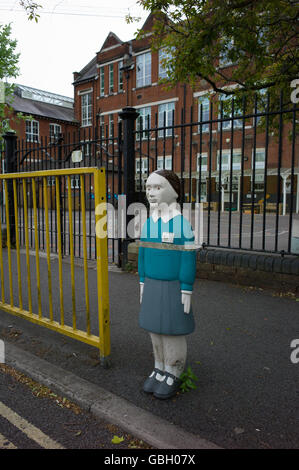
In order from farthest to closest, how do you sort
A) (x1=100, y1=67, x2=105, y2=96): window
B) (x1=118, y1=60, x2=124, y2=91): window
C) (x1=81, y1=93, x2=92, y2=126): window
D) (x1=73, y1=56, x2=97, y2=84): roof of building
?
(x1=81, y1=93, x2=92, y2=126): window → (x1=73, y1=56, x2=97, y2=84): roof of building → (x1=100, y1=67, x2=105, y2=96): window → (x1=118, y1=60, x2=124, y2=91): window

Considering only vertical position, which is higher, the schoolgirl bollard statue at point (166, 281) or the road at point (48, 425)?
the schoolgirl bollard statue at point (166, 281)


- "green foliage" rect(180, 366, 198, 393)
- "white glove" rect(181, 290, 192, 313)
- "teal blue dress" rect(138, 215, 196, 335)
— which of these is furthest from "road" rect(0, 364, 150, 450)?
"white glove" rect(181, 290, 192, 313)

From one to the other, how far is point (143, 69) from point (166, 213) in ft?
99.0

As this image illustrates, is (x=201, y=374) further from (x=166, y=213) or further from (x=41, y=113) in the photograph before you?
(x=41, y=113)

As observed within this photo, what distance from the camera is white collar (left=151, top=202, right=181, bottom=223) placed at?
2424 mm

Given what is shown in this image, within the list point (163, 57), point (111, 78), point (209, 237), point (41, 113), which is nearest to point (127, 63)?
point (111, 78)

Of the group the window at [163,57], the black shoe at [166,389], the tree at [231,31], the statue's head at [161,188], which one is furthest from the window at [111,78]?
the black shoe at [166,389]

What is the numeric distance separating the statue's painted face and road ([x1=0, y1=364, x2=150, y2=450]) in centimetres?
150

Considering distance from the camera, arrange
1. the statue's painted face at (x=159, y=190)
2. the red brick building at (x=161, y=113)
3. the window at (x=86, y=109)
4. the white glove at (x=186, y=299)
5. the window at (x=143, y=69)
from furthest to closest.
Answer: the window at (x=86, y=109) → the window at (x=143, y=69) → the red brick building at (x=161, y=113) → the statue's painted face at (x=159, y=190) → the white glove at (x=186, y=299)

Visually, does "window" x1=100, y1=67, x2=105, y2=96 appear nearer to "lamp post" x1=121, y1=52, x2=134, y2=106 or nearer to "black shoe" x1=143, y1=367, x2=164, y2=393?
"lamp post" x1=121, y1=52, x2=134, y2=106

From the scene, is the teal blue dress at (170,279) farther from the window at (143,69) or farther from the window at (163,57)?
the window at (143,69)

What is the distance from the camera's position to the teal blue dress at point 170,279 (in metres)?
2.36

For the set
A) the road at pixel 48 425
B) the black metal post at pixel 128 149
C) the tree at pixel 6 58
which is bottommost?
the road at pixel 48 425
